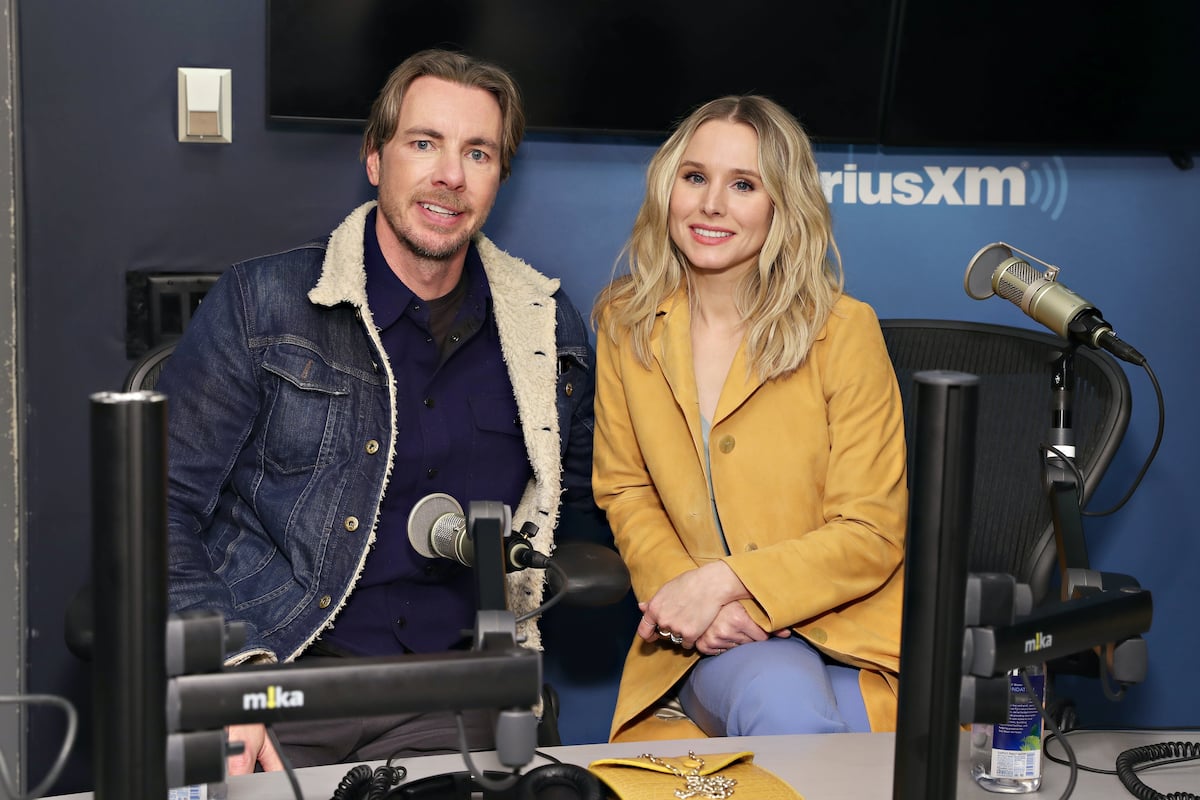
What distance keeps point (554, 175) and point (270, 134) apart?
0.59 m

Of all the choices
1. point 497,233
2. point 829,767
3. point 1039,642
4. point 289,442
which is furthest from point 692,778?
point 497,233

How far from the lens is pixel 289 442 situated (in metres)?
2.11

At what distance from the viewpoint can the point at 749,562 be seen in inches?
81.7

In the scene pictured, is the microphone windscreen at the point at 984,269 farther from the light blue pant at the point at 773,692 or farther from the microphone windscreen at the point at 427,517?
the microphone windscreen at the point at 427,517

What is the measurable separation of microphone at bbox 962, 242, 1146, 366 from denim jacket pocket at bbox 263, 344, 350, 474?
109cm

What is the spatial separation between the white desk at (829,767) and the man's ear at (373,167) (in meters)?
1.23

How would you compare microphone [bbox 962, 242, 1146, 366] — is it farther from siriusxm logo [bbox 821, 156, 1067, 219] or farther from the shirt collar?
the shirt collar

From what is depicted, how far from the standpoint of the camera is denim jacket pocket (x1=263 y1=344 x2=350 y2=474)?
2.11 m

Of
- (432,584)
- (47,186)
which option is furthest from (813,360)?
(47,186)

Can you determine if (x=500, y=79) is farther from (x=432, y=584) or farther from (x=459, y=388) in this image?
(x=432, y=584)

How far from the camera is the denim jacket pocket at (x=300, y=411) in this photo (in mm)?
2109

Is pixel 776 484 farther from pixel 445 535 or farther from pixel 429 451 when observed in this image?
pixel 445 535

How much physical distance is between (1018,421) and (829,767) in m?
1.08

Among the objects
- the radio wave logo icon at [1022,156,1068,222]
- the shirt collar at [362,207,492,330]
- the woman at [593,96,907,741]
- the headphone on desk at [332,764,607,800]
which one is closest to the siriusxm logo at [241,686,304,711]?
the headphone on desk at [332,764,607,800]
